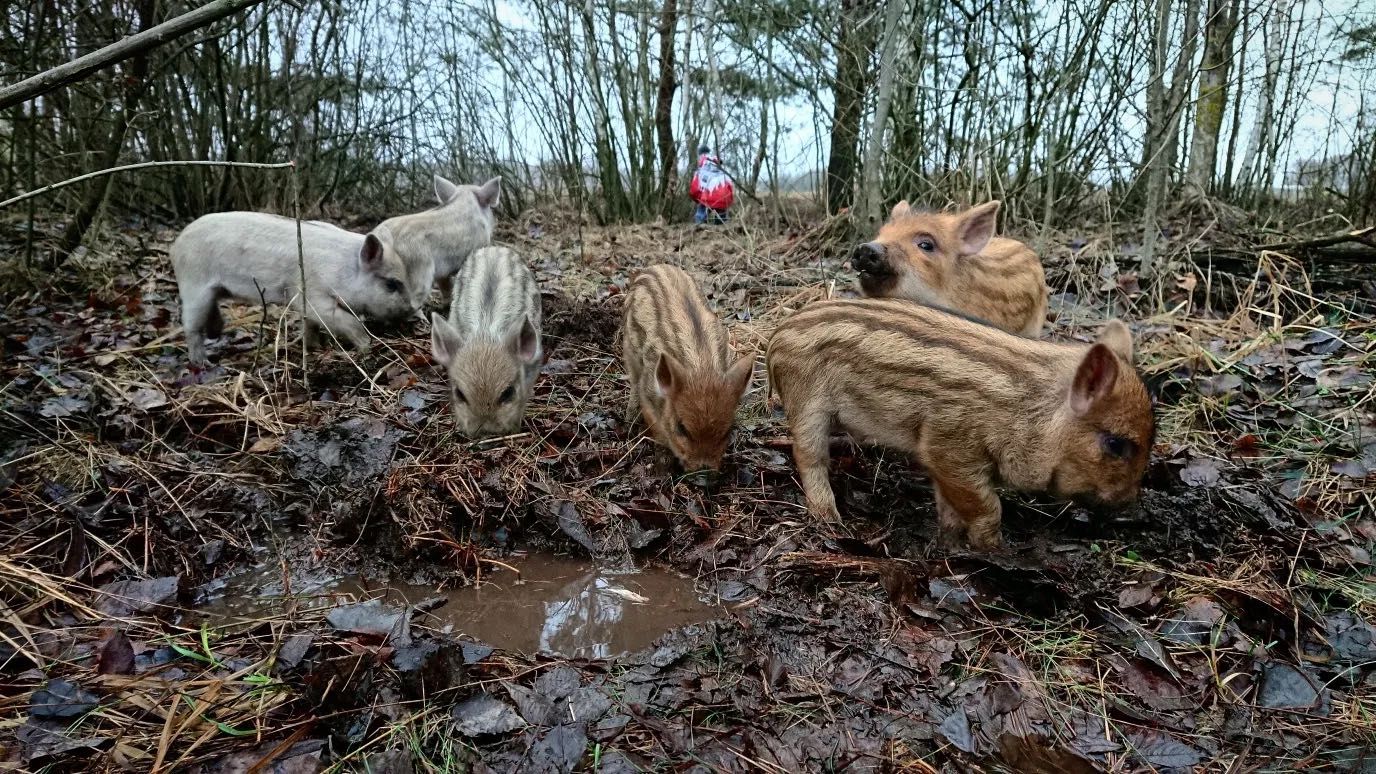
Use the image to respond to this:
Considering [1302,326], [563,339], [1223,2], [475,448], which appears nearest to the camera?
[475,448]

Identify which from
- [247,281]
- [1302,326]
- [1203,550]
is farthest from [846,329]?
[247,281]

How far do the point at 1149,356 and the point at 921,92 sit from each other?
4132 millimetres

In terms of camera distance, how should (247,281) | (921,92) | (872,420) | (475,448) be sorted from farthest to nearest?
(921,92), (247,281), (475,448), (872,420)

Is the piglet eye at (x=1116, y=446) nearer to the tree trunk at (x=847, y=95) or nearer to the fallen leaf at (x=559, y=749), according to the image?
the fallen leaf at (x=559, y=749)

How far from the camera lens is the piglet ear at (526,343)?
478 cm

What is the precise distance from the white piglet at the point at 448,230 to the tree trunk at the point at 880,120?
3.87 m

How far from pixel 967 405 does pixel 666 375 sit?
1.50 metres

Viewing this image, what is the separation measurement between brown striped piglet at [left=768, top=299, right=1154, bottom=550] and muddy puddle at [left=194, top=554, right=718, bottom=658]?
94 cm

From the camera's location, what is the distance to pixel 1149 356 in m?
5.10

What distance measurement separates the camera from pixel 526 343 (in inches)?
190

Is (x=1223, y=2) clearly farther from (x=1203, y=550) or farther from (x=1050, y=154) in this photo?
(x=1203, y=550)

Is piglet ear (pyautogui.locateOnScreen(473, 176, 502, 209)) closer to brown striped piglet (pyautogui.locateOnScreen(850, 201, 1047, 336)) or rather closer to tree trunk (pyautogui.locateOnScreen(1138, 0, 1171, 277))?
brown striped piglet (pyautogui.locateOnScreen(850, 201, 1047, 336))

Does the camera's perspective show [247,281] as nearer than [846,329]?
No

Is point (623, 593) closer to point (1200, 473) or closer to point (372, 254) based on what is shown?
point (1200, 473)
